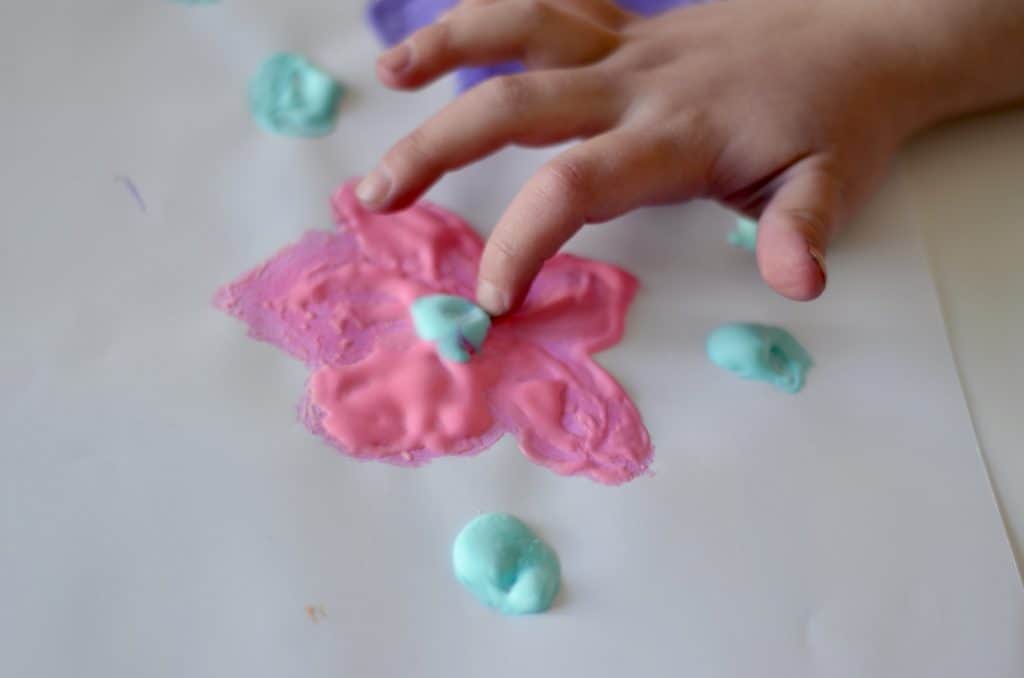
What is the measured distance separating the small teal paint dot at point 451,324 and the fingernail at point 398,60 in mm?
133

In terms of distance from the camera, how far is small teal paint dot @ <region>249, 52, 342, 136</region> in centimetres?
51

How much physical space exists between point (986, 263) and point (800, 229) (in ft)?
0.47

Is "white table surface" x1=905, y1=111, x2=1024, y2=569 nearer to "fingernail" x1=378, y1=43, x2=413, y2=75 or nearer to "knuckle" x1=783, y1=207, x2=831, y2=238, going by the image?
"knuckle" x1=783, y1=207, x2=831, y2=238

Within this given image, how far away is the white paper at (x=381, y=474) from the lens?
35 cm

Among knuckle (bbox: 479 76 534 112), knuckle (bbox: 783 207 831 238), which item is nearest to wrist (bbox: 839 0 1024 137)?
knuckle (bbox: 783 207 831 238)

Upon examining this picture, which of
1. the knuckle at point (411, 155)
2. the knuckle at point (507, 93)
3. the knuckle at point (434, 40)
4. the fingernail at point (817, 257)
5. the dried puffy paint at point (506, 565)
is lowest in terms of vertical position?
the dried puffy paint at point (506, 565)

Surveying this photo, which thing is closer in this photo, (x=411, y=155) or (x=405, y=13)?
(x=411, y=155)

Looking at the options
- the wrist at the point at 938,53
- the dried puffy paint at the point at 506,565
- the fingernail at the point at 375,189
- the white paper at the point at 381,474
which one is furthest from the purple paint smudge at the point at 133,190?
the wrist at the point at 938,53

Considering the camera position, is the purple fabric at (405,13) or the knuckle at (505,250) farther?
the purple fabric at (405,13)

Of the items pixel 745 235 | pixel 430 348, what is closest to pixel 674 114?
pixel 745 235

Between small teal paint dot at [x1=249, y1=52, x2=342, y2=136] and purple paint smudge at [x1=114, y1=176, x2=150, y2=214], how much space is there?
8 centimetres

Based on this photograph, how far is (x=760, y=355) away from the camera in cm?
44

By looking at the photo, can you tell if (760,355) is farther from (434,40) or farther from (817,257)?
(434,40)

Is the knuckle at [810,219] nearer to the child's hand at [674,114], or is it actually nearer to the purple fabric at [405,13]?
the child's hand at [674,114]
